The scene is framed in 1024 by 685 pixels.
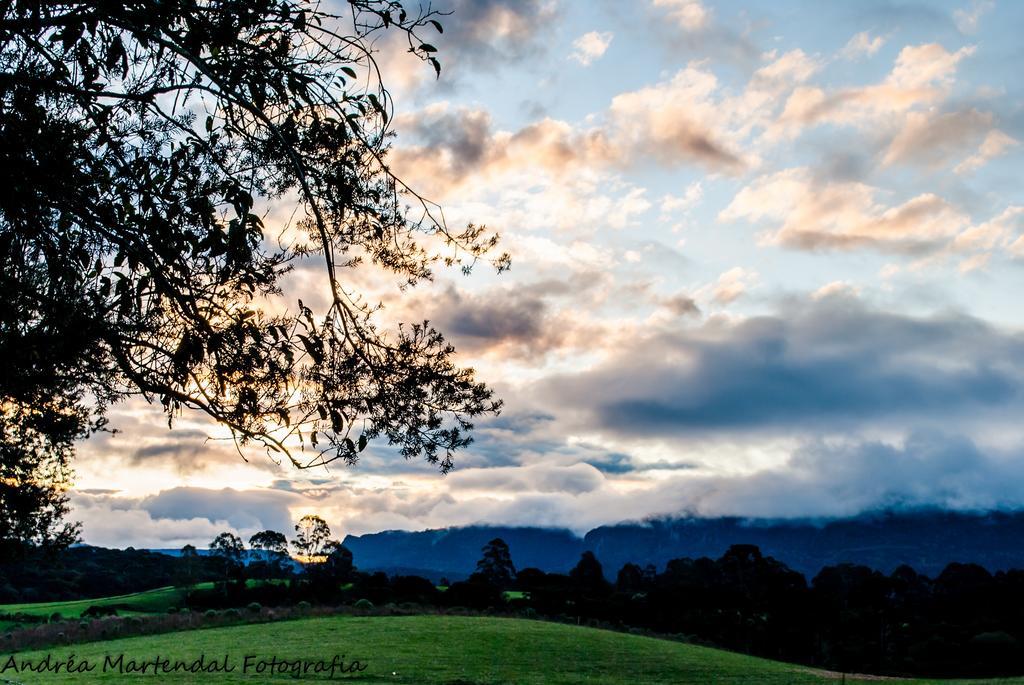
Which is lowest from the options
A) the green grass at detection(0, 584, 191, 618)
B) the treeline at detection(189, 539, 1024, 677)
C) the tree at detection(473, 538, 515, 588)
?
the treeline at detection(189, 539, 1024, 677)

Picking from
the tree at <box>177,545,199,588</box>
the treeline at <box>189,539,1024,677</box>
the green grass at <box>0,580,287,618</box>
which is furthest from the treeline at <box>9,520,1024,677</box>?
the tree at <box>177,545,199,588</box>

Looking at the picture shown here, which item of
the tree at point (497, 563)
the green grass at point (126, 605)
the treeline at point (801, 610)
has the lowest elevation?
the treeline at point (801, 610)

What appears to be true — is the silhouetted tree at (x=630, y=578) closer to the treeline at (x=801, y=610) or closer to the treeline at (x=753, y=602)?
the treeline at (x=753, y=602)

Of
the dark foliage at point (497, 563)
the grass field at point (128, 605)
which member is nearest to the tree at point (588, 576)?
the dark foliage at point (497, 563)

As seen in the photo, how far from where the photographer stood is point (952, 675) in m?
59.9

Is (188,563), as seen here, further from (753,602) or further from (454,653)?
(454,653)

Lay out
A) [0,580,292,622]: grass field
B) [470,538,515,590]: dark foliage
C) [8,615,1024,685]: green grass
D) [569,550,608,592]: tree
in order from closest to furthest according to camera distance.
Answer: [8,615,1024,685]: green grass → [0,580,292,622]: grass field → [569,550,608,592]: tree → [470,538,515,590]: dark foliage

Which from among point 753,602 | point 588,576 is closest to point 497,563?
point 588,576

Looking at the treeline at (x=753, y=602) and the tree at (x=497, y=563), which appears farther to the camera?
the tree at (x=497, y=563)

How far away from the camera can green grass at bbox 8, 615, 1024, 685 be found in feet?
112

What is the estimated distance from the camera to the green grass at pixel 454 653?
3428 centimetres

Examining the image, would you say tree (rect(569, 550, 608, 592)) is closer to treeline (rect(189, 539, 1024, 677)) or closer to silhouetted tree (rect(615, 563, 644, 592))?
treeline (rect(189, 539, 1024, 677))

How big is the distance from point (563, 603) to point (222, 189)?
7668cm

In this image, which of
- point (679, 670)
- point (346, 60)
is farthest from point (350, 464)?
point (679, 670)
